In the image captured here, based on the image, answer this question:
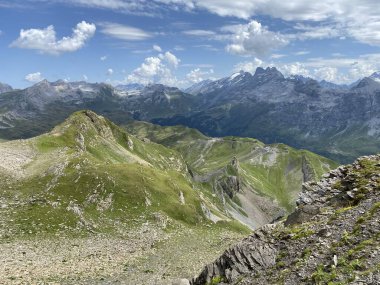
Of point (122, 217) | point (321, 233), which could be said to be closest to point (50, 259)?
point (122, 217)

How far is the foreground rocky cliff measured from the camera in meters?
26.8

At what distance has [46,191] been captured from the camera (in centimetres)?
7306

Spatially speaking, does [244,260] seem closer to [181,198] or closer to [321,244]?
[321,244]

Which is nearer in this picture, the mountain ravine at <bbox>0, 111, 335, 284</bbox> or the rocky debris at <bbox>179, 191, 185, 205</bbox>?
the mountain ravine at <bbox>0, 111, 335, 284</bbox>

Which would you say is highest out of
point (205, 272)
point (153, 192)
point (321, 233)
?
point (321, 233)

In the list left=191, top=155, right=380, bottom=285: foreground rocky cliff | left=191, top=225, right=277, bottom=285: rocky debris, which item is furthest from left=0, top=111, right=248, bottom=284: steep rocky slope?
left=191, top=155, right=380, bottom=285: foreground rocky cliff

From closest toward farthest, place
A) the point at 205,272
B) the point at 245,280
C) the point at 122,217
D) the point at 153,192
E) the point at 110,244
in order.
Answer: the point at 245,280, the point at 205,272, the point at 110,244, the point at 122,217, the point at 153,192

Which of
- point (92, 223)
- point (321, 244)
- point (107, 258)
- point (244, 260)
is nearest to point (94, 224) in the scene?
point (92, 223)

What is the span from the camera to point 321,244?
101 feet

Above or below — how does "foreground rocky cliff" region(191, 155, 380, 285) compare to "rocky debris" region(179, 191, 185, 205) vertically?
above

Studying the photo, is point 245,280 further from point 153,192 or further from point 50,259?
point 153,192

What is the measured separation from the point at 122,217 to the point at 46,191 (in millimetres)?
15680

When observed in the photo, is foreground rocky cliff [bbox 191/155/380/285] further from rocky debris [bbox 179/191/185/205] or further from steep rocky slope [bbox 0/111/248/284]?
rocky debris [bbox 179/191/185/205]

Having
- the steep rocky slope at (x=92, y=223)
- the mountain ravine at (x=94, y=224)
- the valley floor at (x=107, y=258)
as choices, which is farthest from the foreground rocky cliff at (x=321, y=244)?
the steep rocky slope at (x=92, y=223)
